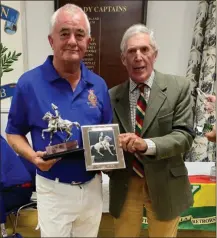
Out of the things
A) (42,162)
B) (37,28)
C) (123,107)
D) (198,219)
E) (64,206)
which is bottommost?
(198,219)

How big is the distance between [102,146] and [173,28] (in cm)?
174

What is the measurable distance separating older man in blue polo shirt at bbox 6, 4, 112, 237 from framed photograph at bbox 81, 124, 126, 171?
39 millimetres

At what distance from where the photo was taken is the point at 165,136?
1264mm

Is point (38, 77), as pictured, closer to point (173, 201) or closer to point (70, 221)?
point (70, 221)

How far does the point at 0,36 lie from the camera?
8.29 feet

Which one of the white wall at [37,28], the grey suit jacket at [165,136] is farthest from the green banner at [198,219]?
the white wall at [37,28]

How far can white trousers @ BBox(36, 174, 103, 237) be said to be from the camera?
3.73 feet

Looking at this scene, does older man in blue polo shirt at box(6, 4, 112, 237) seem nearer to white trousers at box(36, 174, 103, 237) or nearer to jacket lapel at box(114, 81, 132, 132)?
white trousers at box(36, 174, 103, 237)

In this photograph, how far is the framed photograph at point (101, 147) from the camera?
1104 mm

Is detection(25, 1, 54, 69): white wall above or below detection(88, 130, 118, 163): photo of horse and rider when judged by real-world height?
above

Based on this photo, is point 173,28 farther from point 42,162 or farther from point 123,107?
point 42,162

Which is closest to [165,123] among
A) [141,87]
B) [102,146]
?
[141,87]

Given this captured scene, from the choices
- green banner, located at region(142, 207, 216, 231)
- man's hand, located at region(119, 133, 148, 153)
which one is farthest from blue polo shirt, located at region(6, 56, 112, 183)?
green banner, located at region(142, 207, 216, 231)

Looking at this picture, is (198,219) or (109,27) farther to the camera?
(109,27)
